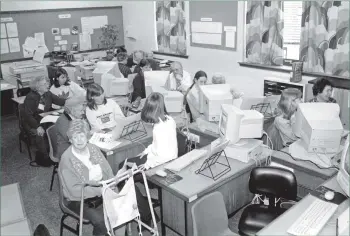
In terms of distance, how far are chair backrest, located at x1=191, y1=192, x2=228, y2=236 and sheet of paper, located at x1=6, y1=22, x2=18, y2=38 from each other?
21.1 ft

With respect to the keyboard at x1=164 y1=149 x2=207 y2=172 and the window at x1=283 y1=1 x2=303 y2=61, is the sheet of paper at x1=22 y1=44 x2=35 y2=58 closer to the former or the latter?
the window at x1=283 y1=1 x2=303 y2=61

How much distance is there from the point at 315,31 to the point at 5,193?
4.74m

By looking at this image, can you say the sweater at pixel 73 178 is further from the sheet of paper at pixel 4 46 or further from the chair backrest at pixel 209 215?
the sheet of paper at pixel 4 46

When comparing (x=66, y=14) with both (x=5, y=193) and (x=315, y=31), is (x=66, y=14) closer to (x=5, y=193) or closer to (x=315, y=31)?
(x=315, y=31)

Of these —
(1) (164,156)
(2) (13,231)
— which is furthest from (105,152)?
(2) (13,231)

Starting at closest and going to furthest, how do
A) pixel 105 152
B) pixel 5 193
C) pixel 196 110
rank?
pixel 5 193 < pixel 105 152 < pixel 196 110

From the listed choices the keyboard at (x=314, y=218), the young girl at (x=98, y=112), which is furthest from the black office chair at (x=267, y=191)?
the young girl at (x=98, y=112)

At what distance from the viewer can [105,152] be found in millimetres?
3865

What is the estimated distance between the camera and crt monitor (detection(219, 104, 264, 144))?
3332 mm

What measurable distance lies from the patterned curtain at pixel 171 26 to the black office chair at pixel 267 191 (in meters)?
4.84

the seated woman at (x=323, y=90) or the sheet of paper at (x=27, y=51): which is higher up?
the sheet of paper at (x=27, y=51)

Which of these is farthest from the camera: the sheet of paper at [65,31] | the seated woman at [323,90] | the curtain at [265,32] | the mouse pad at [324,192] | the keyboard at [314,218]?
the sheet of paper at [65,31]

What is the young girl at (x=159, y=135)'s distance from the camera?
3.55 metres

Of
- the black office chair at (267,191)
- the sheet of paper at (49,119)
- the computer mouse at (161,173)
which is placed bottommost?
the black office chair at (267,191)
